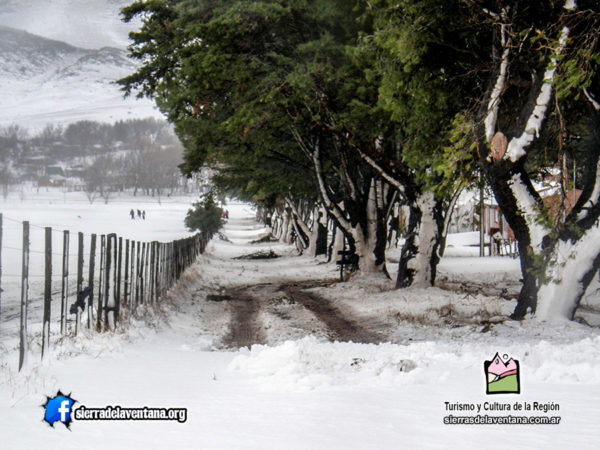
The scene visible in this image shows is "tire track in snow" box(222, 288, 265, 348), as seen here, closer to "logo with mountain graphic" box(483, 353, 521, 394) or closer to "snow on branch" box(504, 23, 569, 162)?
"logo with mountain graphic" box(483, 353, 521, 394)

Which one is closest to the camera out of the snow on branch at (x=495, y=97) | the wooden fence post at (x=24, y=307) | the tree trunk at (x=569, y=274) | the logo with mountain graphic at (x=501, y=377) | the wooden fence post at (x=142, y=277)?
the logo with mountain graphic at (x=501, y=377)

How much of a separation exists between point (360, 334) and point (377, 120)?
643 centimetres

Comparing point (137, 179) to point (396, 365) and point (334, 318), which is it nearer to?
point (334, 318)

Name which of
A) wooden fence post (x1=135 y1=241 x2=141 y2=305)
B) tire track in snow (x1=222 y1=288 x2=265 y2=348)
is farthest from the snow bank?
wooden fence post (x1=135 y1=241 x2=141 y2=305)

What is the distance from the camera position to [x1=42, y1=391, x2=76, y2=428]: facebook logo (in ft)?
15.1

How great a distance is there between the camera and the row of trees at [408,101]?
10.3 m

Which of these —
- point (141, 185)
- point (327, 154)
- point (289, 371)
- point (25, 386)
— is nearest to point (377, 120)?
point (327, 154)

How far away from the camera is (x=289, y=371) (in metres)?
6.36

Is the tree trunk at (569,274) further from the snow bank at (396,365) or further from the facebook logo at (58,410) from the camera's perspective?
the facebook logo at (58,410)

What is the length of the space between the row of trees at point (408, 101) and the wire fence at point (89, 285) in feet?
13.4

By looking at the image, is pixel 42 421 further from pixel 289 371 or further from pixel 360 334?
pixel 360 334

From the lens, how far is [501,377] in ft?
19.1

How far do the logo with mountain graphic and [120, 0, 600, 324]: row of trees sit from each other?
470 centimetres

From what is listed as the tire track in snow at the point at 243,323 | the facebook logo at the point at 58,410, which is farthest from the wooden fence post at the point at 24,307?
the tire track in snow at the point at 243,323
